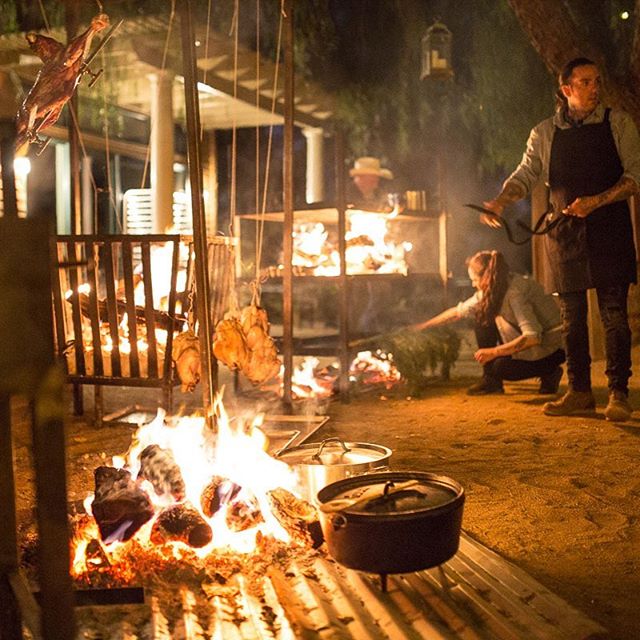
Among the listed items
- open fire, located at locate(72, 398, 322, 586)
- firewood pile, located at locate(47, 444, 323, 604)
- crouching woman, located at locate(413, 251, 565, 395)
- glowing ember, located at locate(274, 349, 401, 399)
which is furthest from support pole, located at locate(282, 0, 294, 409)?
firewood pile, located at locate(47, 444, 323, 604)

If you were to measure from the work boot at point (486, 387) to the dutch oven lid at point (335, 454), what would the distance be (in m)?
3.86

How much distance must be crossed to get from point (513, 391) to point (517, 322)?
75cm

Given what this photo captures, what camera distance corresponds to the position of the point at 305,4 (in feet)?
45.7

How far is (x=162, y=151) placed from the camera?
40.7 ft

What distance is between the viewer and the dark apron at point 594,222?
5.74 metres

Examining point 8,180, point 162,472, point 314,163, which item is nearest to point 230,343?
point 162,472

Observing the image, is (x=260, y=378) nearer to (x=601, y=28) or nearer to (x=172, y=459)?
(x=172, y=459)

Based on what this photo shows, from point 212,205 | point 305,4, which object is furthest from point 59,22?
point 212,205

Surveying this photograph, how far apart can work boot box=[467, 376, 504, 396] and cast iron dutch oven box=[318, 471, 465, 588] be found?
4779 millimetres

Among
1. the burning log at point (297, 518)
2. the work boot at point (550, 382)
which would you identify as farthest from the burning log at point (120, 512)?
the work boot at point (550, 382)

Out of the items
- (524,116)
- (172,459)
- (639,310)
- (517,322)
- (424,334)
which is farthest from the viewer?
(524,116)

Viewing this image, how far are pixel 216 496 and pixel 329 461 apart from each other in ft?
2.11

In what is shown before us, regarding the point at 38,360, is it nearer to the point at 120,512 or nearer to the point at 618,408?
the point at 120,512

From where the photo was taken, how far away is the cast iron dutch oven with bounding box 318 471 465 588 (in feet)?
8.23
